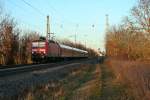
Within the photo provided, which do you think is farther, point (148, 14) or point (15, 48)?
point (15, 48)

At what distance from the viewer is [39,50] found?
52.2 m

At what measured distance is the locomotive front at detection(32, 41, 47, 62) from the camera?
51.7m

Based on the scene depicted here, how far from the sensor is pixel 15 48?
52.7 meters

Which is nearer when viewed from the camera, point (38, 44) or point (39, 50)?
point (39, 50)

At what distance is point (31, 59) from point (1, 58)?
6.33 meters

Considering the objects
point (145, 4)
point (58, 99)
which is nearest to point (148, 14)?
point (145, 4)

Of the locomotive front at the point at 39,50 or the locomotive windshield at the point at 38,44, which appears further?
the locomotive windshield at the point at 38,44

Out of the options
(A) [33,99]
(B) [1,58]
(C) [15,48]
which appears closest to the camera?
(A) [33,99]

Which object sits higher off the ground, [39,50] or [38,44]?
[38,44]

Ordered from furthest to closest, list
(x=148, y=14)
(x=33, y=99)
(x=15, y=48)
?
(x=15, y=48) → (x=148, y=14) → (x=33, y=99)

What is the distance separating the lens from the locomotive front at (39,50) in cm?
5170

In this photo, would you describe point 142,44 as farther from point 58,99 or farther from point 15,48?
point 15,48

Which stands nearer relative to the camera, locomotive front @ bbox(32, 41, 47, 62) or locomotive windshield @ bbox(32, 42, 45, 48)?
locomotive front @ bbox(32, 41, 47, 62)

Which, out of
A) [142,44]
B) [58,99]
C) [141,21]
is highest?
[141,21]
